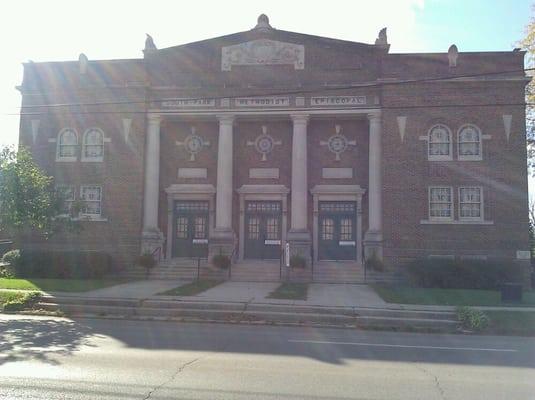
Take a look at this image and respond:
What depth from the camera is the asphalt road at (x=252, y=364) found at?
632 centimetres

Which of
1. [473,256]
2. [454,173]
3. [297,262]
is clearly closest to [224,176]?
[297,262]

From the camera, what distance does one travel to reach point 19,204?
1595cm

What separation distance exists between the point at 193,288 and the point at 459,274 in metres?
10.3

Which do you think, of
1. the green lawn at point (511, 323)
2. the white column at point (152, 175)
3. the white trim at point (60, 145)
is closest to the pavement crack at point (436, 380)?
the green lawn at point (511, 323)

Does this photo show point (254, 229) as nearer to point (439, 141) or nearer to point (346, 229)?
point (346, 229)

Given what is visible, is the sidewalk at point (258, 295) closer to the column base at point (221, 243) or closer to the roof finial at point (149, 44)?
the column base at point (221, 243)

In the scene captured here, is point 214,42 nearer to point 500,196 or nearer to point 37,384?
point 500,196

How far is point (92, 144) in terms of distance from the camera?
974 inches

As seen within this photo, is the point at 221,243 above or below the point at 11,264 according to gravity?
above

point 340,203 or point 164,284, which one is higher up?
point 340,203

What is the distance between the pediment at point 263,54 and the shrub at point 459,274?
1065cm

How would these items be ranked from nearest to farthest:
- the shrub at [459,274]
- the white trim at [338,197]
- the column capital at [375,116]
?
the shrub at [459,274] → the column capital at [375,116] → the white trim at [338,197]

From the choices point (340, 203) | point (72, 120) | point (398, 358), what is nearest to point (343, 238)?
point (340, 203)

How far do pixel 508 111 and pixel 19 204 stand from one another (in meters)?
19.7
